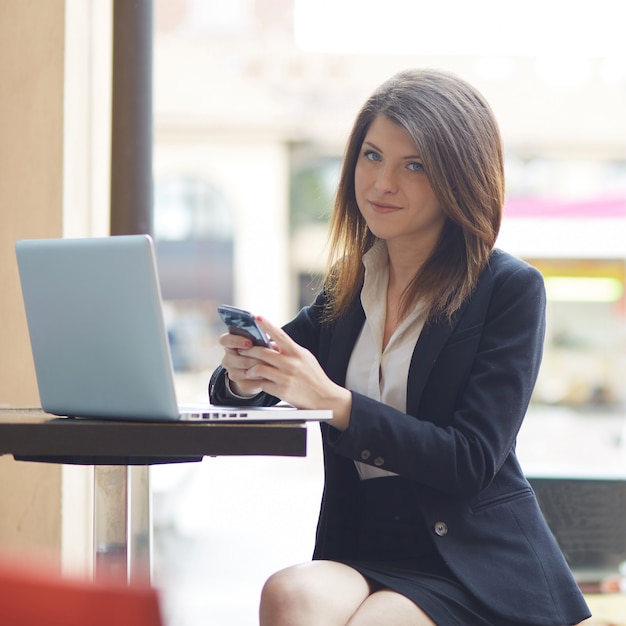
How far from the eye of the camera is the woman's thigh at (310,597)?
132 cm

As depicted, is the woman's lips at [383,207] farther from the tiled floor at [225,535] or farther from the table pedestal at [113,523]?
the tiled floor at [225,535]

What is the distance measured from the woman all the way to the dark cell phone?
0.02 metres

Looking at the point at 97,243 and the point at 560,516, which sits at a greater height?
the point at 97,243

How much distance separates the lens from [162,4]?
1488cm

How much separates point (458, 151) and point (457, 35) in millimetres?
13280

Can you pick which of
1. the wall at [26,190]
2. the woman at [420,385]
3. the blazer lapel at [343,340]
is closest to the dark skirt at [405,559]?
the woman at [420,385]

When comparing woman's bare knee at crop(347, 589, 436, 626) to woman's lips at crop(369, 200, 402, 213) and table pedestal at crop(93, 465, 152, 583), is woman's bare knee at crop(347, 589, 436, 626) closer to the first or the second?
table pedestal at crop(93, 465, 152, 583)

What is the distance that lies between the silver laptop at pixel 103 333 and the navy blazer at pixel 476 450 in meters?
0.18

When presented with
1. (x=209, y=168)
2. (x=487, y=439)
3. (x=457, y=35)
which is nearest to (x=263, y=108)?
(x=209, y=168)

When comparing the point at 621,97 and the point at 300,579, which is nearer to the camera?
the point at 300,579

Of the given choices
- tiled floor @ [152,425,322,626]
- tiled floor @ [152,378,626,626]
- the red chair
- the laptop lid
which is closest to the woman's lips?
the laptop lid

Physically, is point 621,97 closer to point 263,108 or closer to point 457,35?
point 457,35

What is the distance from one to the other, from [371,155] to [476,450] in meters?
0.59

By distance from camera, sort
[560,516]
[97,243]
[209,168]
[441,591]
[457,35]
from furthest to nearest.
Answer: [209,168], [457,35], [560,516], [441,591], [97,243]
